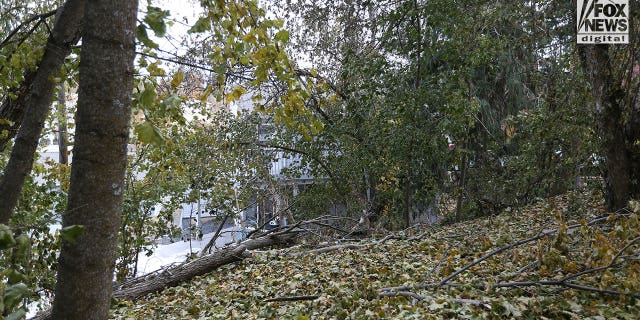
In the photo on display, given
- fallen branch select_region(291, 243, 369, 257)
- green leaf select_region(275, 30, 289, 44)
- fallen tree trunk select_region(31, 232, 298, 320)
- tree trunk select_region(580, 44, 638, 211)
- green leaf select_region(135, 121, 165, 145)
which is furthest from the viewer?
fallen branch select_region(291, 243, 369, 257)

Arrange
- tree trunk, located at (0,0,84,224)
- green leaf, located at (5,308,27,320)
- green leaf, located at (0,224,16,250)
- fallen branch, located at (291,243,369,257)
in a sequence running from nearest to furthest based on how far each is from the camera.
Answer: green leaf, located at (0,224,16,250) < green leaf, located at (5,308,27,320) < tree trunk, located at (0,0,84,224) < fallen branch, located at (291,243,369,257)

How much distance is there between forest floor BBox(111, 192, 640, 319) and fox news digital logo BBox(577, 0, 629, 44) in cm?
198

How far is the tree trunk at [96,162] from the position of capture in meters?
1.48

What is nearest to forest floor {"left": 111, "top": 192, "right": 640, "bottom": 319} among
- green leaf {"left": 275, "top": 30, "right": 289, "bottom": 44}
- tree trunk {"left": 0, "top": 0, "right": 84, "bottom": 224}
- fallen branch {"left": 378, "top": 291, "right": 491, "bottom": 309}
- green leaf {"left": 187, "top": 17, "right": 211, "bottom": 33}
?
fallen branch {"left": 378, "top": 291, "right": 491, "bottom": 309}

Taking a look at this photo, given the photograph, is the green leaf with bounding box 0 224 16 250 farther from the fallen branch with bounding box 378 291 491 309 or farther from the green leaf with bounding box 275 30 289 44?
the fallen branch with bounding box 378 291 491 309

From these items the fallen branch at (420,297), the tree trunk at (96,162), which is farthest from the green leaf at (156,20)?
the fallen branch at (420,297)

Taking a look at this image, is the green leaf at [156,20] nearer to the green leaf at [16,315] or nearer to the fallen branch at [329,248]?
the green leaf at [16,315]

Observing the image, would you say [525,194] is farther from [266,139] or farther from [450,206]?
[266,139]

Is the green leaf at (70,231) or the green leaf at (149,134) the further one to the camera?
the green leaf at (149,134)

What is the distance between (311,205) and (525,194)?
374 centimetres

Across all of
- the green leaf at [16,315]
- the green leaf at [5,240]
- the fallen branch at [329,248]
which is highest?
the green leaf at [5,240]

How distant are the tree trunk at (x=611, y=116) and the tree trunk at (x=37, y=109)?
16.6 ft

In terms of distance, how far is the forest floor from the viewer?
9.71 feet

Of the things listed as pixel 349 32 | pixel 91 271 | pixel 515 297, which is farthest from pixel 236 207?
pixel 91 271
